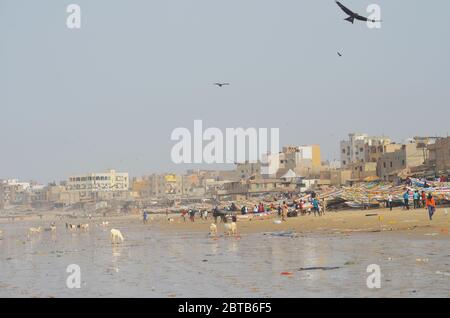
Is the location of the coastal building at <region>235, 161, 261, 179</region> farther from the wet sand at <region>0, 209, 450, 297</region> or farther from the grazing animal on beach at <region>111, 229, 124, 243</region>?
the wet sand at <region>0, 209, 450, 297</region>

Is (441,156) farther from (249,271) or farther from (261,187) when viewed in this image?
(249,271)

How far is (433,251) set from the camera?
18.0m

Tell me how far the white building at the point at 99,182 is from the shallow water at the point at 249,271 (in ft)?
546

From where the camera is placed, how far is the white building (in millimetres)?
188750

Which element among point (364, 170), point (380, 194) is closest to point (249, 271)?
point (380, 194)

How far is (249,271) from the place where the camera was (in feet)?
52.8

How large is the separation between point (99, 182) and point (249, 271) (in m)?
179

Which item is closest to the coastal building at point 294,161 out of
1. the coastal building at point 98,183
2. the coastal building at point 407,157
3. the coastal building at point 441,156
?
the coastal building at point 407,157

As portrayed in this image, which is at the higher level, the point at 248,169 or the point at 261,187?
the point at 248,169

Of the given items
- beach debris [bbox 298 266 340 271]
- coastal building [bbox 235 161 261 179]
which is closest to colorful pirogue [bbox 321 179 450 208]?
beach debris [bbox 298 266 340 271]

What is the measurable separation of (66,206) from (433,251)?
164654 millimetres

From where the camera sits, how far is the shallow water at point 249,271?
12.7 m

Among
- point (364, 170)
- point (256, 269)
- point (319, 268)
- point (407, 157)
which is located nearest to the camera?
point (319, 268)
